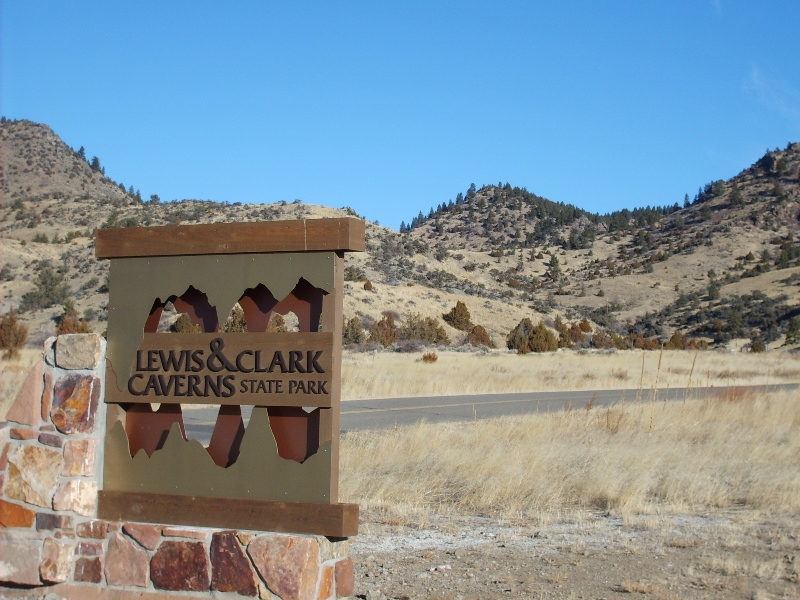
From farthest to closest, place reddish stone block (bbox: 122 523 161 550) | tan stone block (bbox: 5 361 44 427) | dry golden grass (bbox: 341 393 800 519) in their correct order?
dry golden grass (bbox: 341 393 800 519) < tan stone block (bbox: 5 361 44 427) < reddish stone block (bbox: 122 523 161 550)

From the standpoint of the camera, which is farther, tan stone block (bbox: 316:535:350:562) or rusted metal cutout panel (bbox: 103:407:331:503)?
rusted metal cutout panel (bbox: 103:407:331:503)

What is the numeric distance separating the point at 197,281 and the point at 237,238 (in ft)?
1.31

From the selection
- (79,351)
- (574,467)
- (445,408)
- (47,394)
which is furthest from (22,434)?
(445,408)

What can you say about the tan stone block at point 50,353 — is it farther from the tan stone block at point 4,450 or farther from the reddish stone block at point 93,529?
the reddish stone block at point 93,529

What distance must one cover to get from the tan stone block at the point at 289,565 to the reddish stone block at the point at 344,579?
0.18 meters

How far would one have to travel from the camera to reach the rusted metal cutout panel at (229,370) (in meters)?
5.27

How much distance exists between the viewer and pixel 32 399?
19.1 feet

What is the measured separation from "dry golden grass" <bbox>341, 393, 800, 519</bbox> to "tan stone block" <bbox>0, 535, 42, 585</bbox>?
151 inches

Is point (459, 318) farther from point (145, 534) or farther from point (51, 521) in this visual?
point (145, 534)

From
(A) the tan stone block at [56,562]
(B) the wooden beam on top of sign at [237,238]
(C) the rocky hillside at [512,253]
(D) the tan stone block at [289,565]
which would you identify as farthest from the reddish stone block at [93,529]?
(C) the rocky hillside at [512,253]

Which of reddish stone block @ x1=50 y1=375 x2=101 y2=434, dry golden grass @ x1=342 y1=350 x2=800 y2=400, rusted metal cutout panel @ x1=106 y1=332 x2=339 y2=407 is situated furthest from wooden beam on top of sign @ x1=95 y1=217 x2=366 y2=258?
dry golden grass @ x1=342 y1=350 x2=800 y2=400

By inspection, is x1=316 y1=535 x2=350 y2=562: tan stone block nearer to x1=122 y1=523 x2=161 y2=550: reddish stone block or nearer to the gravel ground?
the gravel ground

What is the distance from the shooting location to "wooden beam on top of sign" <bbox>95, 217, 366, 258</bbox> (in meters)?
5.29

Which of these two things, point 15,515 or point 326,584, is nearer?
point 326,584
